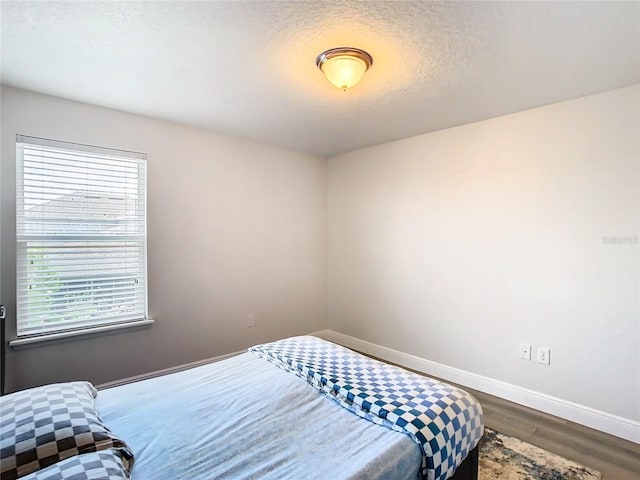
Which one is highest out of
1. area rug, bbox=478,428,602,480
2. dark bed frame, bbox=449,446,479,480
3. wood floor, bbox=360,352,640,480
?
dark bed frame, bbox=449,446,479,480

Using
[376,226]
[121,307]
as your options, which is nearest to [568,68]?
→ [376,226]

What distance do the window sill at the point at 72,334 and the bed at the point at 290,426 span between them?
3.78 feet

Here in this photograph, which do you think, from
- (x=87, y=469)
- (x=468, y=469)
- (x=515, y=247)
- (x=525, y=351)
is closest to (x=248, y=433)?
(x=87, y=469)

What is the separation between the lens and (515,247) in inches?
107

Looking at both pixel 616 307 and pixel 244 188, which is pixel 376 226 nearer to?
pixel 244 188

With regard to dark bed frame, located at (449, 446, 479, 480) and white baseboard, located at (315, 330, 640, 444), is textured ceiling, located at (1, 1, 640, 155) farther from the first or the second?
white baseboard, located at (315, 330, 640, 444)

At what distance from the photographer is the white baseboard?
2.24 m

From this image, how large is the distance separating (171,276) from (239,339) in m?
0.99

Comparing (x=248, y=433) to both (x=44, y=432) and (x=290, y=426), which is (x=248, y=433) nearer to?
(x=290, y=426)

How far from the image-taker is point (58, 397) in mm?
1332

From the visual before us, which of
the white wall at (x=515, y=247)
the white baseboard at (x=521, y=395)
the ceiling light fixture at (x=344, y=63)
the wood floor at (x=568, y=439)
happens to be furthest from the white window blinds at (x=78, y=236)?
the wood floor at (x=568, y=439)

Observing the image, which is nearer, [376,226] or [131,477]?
[131,477]

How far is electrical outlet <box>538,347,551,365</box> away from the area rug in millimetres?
705

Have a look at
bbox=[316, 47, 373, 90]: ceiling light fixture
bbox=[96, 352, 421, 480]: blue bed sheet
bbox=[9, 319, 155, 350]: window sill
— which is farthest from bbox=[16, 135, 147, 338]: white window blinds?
bbox=[316, 47, 373, 90]: ceiling light fixture
